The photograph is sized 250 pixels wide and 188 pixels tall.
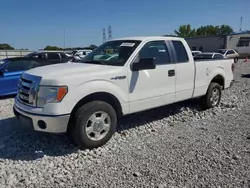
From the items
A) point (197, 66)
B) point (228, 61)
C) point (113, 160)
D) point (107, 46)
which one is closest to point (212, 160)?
point (113, 160)

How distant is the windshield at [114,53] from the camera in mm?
4328

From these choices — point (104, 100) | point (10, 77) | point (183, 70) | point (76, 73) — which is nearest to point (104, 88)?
point (104, 100)

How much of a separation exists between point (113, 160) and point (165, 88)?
1928mm

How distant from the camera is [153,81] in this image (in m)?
4.49

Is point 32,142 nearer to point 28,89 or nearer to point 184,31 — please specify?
point 28,89

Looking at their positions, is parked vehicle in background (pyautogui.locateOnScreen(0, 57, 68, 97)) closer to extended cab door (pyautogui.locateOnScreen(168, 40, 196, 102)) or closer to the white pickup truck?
the white pickup truck

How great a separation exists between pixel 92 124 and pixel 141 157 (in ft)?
3.12

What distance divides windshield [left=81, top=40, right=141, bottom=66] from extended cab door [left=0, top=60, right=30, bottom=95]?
4045 mm

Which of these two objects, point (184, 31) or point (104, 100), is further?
point (184, 31)

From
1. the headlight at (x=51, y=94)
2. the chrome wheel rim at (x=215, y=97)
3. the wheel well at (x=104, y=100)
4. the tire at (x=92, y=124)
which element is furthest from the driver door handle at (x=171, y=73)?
the headlight at (x=51, y=94)

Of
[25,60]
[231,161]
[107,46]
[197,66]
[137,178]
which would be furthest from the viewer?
[25,60]

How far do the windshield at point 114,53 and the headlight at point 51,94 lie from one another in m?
1.18

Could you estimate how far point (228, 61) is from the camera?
6.55m

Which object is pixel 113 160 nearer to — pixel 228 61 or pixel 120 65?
pixel 120 65
